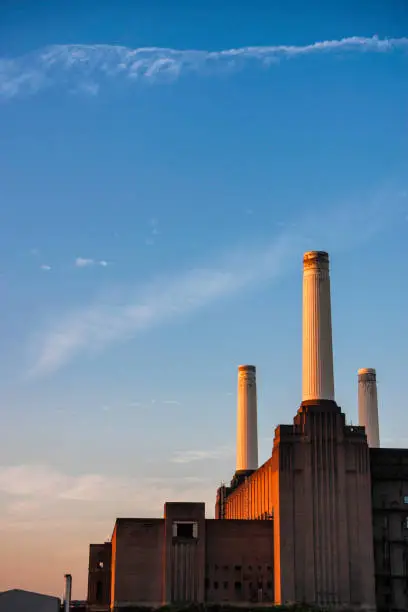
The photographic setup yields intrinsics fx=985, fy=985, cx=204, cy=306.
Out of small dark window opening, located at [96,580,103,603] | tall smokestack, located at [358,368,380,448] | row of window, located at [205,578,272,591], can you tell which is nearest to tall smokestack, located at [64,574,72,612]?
small dark window opening, located at [96,580,103,603]

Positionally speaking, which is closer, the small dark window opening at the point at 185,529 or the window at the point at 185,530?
the window at the point at 185,530

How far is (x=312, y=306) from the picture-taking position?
75688 millimetres

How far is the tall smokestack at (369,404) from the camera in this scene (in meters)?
96.4

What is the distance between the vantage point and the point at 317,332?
75.2 metres

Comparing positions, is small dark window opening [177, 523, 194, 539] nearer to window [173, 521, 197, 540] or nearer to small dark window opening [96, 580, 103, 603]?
window [173, 521, 197, 540]

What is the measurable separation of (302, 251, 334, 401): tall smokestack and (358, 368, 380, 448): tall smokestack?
23330 millimetres

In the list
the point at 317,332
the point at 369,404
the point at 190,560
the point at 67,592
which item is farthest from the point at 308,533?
the point at 369,404

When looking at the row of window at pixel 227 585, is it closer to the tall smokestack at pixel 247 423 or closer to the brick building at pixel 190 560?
the brick building at pixel 190 560

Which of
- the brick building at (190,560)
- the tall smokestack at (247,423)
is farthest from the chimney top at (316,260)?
the tall smokestack at (247,423)

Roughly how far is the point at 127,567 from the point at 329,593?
14.8 meters

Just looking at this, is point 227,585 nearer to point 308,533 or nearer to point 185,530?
point 185,530

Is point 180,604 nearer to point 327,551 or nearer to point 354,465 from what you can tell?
point 327,551

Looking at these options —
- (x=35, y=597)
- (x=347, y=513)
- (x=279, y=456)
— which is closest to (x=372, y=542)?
(x=347, y=513)

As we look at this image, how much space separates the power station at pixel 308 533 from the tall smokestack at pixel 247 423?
1214 inches
